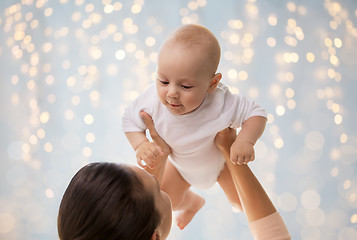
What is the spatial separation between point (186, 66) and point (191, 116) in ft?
0.57

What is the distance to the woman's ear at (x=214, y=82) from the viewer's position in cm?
102

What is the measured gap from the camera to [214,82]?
40.6 inches

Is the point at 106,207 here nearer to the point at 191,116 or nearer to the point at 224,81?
the point at 191,116

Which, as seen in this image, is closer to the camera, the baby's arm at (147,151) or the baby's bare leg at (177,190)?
the baby's arm at (147,151)

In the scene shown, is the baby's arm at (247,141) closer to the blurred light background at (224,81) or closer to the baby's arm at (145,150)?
the baby's arm at (145,150)

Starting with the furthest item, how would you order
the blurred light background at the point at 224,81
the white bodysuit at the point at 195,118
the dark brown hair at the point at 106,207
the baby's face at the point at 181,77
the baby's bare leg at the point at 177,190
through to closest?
the blurred light background at the point at 224,81, the baby's bare leg at the point at 177,190, the white bodysuit at the point at 195,118, the baby's face at the point at 181,77, the dark brown hair at the point at 106,207

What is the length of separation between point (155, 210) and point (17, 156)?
1178 mm

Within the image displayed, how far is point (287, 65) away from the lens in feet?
5.33

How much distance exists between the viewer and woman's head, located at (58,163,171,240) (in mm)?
764

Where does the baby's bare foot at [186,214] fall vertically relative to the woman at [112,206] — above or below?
below

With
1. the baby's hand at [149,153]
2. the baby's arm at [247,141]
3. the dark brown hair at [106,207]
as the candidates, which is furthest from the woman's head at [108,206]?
the baby's arm at [247,141]

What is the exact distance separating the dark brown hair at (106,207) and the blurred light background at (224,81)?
90 centimetres

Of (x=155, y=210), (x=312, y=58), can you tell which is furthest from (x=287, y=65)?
(x=155, y=210)

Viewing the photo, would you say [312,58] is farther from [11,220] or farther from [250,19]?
[11,220]
